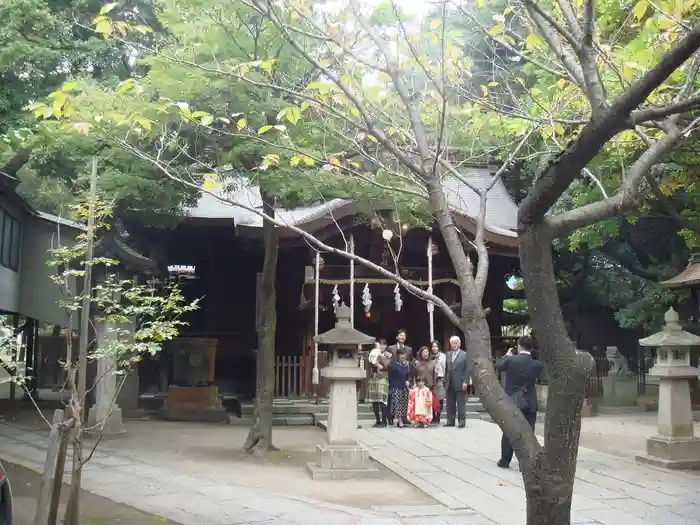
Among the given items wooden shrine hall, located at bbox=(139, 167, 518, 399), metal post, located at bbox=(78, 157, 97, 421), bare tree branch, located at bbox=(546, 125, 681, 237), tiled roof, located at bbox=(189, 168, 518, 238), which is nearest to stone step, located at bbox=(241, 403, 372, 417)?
wooden shrine hall, located at bbox=(139, 167, 518, 399)

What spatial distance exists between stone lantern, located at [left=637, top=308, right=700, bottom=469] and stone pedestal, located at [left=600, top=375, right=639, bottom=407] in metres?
8.13

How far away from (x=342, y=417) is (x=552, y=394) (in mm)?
5868

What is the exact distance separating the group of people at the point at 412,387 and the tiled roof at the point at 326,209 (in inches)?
122

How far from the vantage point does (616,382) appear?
18.5 m

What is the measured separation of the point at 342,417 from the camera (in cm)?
927

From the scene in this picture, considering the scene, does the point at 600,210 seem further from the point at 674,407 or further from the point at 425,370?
the point at 425,370

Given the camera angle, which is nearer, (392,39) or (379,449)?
(392,39)

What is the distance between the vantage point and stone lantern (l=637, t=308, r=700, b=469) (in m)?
9.99

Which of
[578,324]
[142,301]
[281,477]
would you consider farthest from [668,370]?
[578,324]

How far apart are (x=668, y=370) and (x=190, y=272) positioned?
13.3m

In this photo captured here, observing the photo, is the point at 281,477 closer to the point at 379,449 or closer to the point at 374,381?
the point at 379,449

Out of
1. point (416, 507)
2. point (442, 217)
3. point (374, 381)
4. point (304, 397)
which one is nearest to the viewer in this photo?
point (442, 217)

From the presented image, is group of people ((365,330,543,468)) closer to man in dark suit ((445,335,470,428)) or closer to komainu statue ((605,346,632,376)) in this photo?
man in dark suit ((445,335,470,428))

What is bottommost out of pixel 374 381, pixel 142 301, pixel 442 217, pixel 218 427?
pixel 218 427
